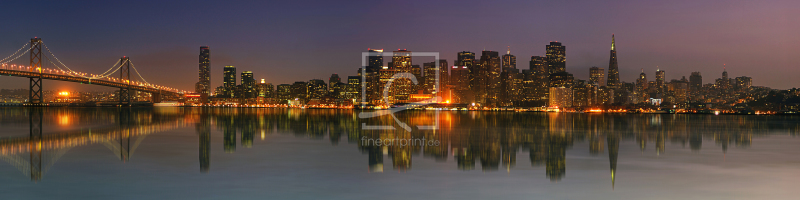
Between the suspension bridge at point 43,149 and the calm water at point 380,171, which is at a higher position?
the suspension bridge at point 43,149

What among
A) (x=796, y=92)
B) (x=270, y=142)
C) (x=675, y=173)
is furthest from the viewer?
(x=796, y=92)

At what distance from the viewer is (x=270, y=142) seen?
2850 cm

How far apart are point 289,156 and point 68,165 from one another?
24.3ft

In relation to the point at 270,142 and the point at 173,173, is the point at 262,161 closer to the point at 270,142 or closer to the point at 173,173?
the point at 173,173

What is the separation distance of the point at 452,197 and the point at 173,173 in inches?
339

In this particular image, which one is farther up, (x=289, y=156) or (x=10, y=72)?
(x=10, y=72)

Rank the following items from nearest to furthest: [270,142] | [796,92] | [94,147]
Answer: [94,147]
[270,142]
[796,92]

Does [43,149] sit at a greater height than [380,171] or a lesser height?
greater

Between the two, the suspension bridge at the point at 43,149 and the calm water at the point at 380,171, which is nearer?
the calm water at the point at 380,171

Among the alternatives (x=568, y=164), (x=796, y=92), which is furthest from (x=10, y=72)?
(x=796, y=92)

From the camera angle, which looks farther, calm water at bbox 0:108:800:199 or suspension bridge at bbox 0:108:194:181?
suspension bridge at bbox 0:108:194:181

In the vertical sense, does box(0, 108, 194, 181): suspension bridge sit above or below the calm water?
above

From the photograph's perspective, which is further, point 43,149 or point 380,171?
point 43,149

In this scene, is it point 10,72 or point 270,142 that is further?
point 10,72
